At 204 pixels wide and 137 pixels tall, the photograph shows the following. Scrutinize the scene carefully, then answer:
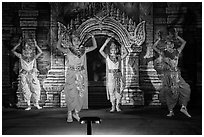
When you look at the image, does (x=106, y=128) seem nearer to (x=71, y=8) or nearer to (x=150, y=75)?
(x=150, y=75)

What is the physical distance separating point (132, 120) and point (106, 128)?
0.75m

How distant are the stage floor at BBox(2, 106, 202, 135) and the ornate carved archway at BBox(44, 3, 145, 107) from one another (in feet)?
1.80

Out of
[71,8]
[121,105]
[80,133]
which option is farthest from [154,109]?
[71,8]

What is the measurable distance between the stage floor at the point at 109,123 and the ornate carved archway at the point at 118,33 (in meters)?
0.55

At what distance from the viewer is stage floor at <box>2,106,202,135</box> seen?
4883 millimetres

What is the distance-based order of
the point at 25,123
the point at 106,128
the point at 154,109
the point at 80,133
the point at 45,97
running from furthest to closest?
the point at 45,97 → the point at 154,109 → the point at 25,123 → the point at 106,128 → the point at 80,133

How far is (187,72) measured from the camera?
709cm

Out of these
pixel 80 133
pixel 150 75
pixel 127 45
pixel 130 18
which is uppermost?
pixel 130 18

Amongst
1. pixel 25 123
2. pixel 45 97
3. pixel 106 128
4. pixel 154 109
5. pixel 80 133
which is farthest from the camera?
pixel 45 97

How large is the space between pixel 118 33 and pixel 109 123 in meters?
2.51

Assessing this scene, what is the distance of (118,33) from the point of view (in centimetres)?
715

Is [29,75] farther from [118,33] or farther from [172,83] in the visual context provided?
[172,83]

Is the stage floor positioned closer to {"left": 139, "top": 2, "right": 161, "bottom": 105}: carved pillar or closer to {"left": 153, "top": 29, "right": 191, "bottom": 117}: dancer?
{"left": 153, "top": 29, "right": 191, "bottom": 117}: dancer

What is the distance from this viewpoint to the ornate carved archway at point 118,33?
7.11m
